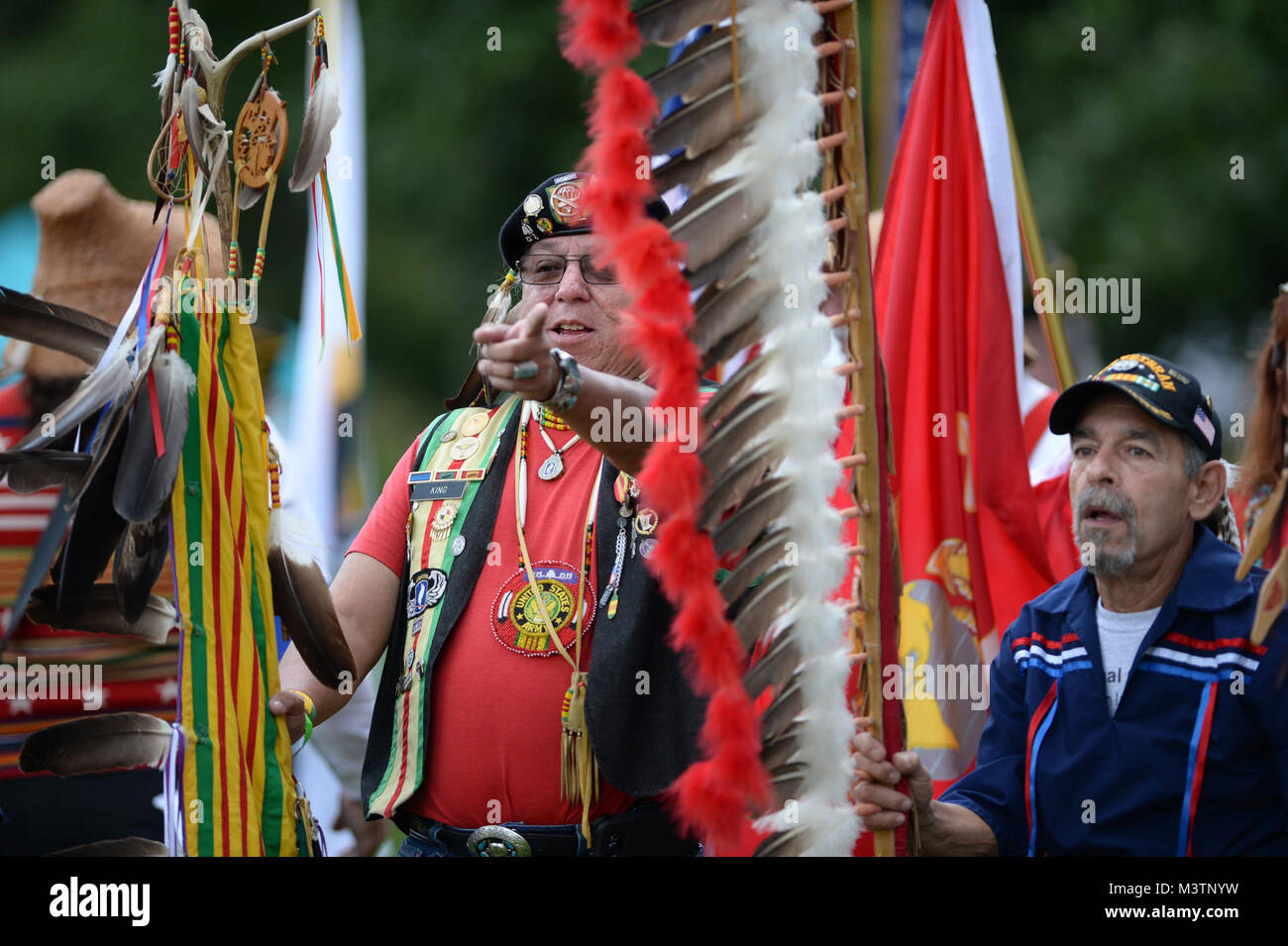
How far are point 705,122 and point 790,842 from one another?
889 mm

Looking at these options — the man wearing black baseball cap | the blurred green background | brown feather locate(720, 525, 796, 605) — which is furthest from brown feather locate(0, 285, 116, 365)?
the blurred green background

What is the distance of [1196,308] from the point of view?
307 inches

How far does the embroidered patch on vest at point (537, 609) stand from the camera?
2422mm

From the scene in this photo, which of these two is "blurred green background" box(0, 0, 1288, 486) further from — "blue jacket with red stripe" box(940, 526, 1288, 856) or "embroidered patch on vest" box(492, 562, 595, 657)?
"embroidered patch on vest" box(492, 562, 595, 657)

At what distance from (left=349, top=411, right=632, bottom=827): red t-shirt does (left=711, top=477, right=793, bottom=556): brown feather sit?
0.61 metres

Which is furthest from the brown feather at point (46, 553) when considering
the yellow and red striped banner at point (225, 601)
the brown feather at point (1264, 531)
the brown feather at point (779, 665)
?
the brown feather at point (1264, 531)

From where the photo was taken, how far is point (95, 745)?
2268 millimetres

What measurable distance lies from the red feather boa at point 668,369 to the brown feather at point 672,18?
0.03 m

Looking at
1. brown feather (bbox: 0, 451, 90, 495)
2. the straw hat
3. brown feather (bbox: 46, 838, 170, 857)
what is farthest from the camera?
the straw hat

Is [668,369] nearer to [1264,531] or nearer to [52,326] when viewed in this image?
[1264,531]

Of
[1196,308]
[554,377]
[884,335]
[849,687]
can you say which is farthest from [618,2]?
[1196,308]

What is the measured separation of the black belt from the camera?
2357 millimetres

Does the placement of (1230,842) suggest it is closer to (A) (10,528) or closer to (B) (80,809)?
(B) (80,809)

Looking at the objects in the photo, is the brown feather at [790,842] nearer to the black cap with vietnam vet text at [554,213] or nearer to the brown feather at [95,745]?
the brown feather at [95,745]
